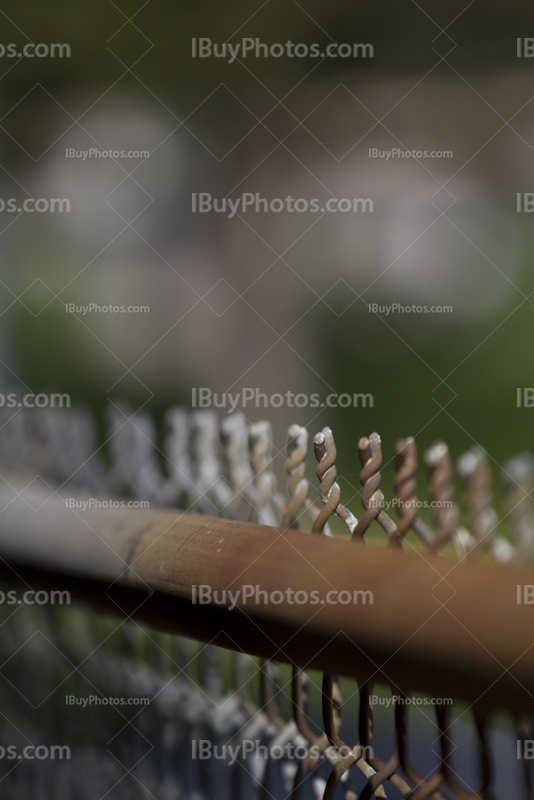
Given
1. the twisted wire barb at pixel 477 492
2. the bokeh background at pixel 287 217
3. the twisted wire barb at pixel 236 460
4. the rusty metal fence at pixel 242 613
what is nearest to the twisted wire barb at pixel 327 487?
the rusty metal fence at pixel 242 613

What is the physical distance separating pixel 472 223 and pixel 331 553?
5363 mm

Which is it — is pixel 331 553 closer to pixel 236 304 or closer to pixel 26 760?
pixel 26 760

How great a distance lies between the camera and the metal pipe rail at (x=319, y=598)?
1.24ft

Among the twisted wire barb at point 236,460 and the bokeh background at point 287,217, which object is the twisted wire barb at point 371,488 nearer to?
the twisted wire barb at point 236,460

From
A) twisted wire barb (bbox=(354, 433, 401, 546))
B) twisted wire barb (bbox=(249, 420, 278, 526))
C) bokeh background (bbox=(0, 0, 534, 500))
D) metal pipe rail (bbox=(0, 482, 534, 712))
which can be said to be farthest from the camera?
bokeh background (bbox=(0, 0, 534, 500))

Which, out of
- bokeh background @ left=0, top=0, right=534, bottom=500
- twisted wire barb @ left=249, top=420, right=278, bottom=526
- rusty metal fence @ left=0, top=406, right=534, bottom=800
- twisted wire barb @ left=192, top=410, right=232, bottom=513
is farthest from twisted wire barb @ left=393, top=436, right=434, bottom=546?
bokeh background @ left=0, top=0, right=534, bottom=500

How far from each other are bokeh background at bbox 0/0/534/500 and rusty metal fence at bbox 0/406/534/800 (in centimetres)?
373

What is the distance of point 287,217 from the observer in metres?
5.59

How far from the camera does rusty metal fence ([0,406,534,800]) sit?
0.41 meters

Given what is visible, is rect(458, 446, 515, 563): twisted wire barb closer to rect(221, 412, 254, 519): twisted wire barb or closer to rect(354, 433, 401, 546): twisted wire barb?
rect(354, 433, 401, 546): twisted wire barb

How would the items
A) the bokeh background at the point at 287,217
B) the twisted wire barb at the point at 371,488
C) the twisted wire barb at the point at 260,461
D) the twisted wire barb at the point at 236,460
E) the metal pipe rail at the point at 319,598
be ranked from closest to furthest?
the metal pipe rail at the point at 319,598
the twisted wire barb at the point at 371,488
the twisted wire barb at the point at 260,461
the twisted wire barb at the point at 236,460
the bokeh background at the point at 287,217

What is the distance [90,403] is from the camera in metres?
5.17

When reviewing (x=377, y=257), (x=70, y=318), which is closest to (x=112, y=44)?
(x=70, y=318)

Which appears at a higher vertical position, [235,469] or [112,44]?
[112,44]
